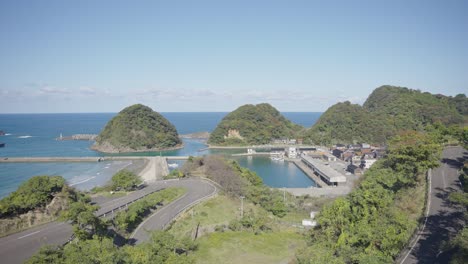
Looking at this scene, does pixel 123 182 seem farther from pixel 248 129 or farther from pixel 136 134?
pixel 248 129

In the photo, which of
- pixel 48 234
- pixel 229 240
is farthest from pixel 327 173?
pixel 48 234

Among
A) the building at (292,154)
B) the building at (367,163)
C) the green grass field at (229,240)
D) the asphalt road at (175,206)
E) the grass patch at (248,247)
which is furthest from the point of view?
the building at (292,154)

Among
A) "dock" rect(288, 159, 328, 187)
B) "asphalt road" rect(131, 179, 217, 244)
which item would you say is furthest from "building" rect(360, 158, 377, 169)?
"asphalt road" rect(131, 179, 217, 244)

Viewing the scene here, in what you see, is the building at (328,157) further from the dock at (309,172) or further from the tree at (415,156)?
the tree at (415,156)

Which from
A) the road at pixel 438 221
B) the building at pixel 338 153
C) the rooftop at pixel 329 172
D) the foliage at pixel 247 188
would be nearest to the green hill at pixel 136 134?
the building at pixel 338 153

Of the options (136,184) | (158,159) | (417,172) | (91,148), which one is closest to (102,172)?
(158,159)

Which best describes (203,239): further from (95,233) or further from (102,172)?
(102,172)

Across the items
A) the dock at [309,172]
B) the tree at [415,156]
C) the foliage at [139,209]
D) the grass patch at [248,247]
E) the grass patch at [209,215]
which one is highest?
the tree at [415,156]

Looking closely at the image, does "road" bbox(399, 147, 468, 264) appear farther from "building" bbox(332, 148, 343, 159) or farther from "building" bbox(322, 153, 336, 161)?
"building" bbox(332, 148, 343, 159)
